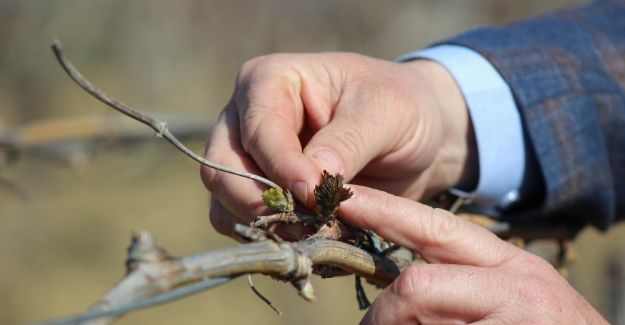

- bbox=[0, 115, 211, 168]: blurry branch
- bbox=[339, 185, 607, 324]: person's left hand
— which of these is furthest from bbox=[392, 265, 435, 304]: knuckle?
bbox=[0, 115, 211, 168]: blurry branch

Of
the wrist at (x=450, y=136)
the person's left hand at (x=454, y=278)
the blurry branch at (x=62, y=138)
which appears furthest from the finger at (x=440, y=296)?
the blurry branch at (x=62, y=138)

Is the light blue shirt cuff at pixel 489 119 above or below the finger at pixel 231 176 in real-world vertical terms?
below

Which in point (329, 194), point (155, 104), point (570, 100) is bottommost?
point (570, 100)

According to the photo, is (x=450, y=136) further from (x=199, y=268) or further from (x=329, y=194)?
(x=199, y=268)

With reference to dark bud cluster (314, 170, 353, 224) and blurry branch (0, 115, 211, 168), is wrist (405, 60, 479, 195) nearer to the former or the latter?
dark bud cluster (314, 170, 353, 224)

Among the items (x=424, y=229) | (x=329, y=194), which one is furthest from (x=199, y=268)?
(x=424, y=229)

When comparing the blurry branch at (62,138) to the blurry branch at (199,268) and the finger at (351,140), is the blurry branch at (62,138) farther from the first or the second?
the blurry branch at (199,268)

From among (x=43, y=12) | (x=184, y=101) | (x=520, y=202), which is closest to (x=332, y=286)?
(x=184, y=101)
